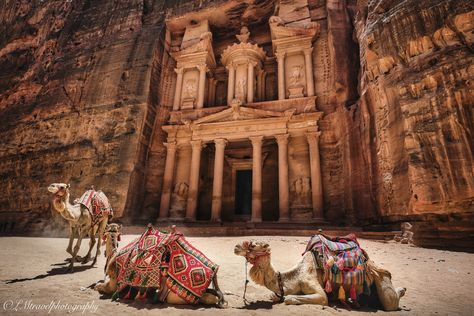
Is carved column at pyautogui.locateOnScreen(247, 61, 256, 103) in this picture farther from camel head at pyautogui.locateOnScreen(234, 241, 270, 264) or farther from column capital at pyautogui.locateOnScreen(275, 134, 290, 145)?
camel head at pyautogui.locateOnScreen(234, 241, 270, 264)

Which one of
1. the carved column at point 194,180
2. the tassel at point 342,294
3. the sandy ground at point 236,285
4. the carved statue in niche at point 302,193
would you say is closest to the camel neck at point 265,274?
the sandy ground at point 236,285

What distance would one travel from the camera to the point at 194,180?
14375mm

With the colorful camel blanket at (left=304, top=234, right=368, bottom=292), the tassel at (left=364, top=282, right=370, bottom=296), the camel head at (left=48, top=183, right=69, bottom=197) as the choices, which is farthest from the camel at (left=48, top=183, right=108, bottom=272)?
the tassel at (left=364, top=282, right=370, bottom=296)

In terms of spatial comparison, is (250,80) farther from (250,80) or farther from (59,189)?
(59,189)

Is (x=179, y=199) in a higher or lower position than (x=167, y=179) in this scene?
lower

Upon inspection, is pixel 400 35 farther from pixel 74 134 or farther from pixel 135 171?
pixel 74 134

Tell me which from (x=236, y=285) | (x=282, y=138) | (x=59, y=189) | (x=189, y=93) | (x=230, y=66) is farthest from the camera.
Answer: (x=189, y=93)

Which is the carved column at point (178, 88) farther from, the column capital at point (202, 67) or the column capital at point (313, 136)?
the column capital at point (313, 136)

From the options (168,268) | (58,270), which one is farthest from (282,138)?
(168,268)

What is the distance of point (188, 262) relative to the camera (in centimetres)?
339

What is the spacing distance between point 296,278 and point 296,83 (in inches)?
543

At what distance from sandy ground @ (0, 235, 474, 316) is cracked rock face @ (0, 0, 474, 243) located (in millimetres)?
1961

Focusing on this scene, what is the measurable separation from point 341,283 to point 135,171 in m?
12.6

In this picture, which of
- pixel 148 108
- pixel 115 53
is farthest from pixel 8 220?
pixel 115 53
